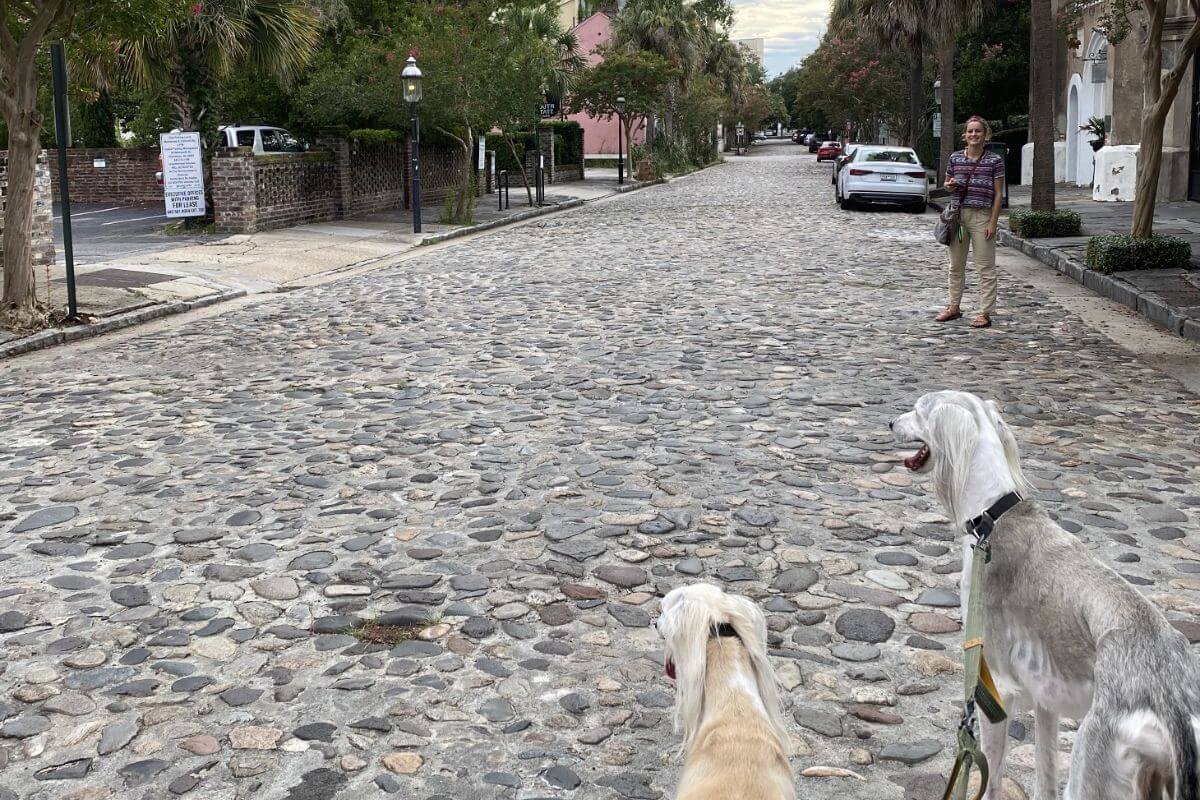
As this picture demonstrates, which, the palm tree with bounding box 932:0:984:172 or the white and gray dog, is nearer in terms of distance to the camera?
the white and gray dog

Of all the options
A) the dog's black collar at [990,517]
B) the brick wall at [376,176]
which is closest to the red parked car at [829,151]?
the brick wall at [376,176]

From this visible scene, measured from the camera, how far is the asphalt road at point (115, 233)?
68.1 feet

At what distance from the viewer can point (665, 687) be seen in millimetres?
4445

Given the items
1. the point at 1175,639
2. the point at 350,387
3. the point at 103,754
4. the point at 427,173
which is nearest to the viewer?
the point at 1175,639

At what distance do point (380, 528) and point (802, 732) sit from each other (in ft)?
9.43

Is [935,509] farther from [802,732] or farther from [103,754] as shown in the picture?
[103,754]

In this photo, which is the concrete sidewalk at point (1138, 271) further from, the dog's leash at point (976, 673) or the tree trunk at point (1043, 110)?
the dog's leash at point (976, 673)

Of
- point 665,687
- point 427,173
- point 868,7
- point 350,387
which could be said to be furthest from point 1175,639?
point 868,7

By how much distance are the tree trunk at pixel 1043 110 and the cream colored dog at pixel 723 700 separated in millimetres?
19759

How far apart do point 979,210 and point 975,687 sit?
1015 cm

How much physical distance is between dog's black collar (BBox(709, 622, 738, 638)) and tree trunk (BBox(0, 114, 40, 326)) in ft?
39.5

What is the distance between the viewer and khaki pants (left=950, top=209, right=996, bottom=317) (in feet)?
39.6

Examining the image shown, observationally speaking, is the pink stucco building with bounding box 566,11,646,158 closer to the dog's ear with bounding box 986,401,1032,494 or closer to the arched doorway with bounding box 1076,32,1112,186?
the arched doorway with bounding box 1076,32,1112,186

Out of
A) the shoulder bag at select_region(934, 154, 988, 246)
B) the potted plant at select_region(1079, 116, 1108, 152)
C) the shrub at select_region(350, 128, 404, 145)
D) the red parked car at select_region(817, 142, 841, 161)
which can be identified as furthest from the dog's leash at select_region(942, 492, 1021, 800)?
the red parked car at select_region(817, 142, 841, 161)
